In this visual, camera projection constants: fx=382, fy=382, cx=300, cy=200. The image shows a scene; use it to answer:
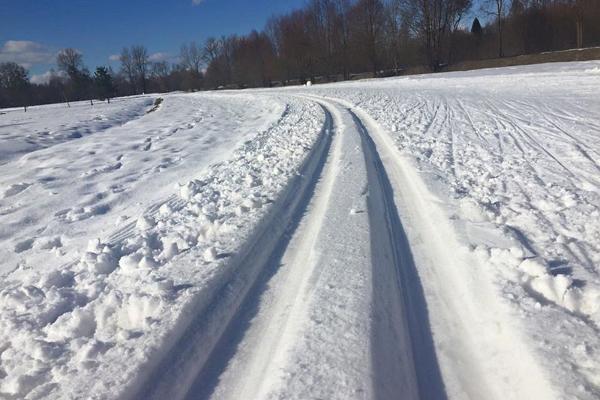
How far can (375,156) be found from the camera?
22.7 feet

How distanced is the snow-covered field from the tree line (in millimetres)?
38078

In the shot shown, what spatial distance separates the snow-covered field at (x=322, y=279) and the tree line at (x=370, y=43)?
3808 centimetres

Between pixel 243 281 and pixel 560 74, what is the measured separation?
1808 cm

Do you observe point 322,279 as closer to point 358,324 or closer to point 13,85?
point 358,324

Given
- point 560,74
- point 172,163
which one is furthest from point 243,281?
point 560,74

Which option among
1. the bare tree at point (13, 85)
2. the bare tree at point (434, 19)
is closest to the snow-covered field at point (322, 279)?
the bare tree at point (434, 19)

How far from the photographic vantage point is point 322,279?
125 inches

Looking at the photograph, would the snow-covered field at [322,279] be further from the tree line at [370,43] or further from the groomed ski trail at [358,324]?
the tree line at [370,43]

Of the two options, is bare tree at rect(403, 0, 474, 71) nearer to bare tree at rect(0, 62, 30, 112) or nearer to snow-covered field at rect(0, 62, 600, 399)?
snow-covered field at rect(0, 62, 600, 399)

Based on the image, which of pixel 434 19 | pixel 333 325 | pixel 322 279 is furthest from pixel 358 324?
pixel 434 19

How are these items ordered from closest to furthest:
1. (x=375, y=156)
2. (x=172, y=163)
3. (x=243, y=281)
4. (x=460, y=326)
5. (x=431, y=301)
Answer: (x=460, y=326), (x=431, y=301), (x=243, y=281), (x=375, y=156), (x=172, y=163)

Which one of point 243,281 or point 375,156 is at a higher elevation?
point 375,156

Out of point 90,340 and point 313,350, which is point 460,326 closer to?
point 313,350

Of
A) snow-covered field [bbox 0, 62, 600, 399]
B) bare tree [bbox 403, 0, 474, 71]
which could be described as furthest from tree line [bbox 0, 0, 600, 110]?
snow-covered field [bbox 0, 62, 600, 399]
